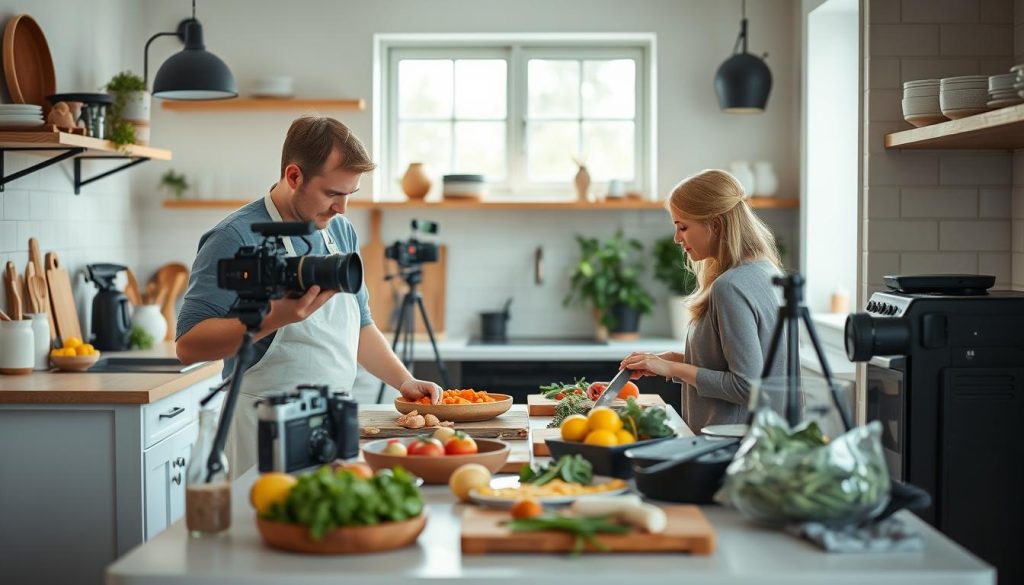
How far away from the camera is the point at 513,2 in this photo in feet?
17.7

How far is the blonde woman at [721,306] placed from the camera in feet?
9.30

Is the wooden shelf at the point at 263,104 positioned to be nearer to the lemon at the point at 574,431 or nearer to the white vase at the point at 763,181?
the white vase at the point at 763,181

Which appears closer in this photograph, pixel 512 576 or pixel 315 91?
pixel 512 576

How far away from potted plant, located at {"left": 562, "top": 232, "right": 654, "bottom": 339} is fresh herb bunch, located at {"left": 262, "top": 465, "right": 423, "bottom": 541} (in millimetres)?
3681

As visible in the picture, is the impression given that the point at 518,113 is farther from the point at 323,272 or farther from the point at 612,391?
the point at 323,272

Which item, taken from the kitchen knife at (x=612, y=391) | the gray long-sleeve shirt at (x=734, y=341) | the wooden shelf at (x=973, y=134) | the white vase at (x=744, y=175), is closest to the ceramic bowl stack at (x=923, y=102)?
the wooden shelf at (x=973, y=134)

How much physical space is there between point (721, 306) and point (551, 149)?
114 inches

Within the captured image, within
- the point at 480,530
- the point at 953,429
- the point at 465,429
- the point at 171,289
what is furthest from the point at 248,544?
the point at 171,289

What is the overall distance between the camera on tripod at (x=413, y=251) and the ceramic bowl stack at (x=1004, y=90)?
101 inches

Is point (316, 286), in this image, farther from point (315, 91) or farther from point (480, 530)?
point (315, 91)

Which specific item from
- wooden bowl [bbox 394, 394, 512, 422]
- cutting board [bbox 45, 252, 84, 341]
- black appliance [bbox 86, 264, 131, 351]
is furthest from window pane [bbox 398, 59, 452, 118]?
wooden bowl [bbox 394, 394, 512, 422]

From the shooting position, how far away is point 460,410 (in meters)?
2.76

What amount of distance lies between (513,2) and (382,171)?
3.42 feet

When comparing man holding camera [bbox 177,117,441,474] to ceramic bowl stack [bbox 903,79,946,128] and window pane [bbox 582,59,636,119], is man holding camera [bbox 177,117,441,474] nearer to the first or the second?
ceramic bowl stack [bbox 903,79,946,128]
